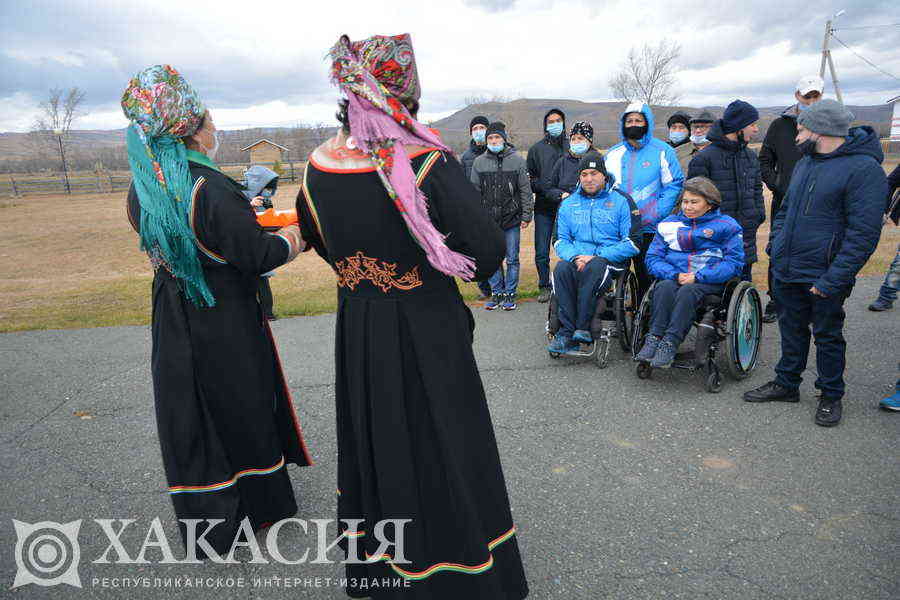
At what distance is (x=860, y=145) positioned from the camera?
11.9ft

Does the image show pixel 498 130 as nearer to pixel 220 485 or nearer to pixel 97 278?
pixel 220 485

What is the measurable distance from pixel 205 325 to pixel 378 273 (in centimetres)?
108

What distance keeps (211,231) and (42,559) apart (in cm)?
194

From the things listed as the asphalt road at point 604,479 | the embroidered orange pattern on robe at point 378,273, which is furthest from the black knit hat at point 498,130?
the embroidered orange pattern on robe at point 378,273

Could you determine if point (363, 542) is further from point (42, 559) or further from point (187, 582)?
point (42, 559)

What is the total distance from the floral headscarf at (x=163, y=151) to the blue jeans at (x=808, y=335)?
3.85 metres

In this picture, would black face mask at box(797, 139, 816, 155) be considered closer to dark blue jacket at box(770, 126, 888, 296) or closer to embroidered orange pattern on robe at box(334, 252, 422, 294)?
dark blue jacket at box(770, 126, 888, 296)

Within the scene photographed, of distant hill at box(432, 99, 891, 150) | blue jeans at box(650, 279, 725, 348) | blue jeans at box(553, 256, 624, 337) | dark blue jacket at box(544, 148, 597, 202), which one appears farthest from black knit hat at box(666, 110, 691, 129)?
distant hill at box(432, 99, 891, 150)

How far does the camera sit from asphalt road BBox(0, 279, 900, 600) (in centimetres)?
261

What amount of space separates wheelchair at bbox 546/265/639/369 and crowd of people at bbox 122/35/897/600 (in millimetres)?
1247

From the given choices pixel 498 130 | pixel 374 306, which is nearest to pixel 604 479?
pixel 374 306

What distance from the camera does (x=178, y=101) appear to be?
238 centimetres

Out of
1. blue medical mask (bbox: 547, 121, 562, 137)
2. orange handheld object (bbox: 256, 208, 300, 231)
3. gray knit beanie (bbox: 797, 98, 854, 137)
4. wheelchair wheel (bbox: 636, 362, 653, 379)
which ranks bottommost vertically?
wheelchair wheel (bbox: 636, 362, 653, 379)

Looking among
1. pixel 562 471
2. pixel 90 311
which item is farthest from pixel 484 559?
pixel 90 311
